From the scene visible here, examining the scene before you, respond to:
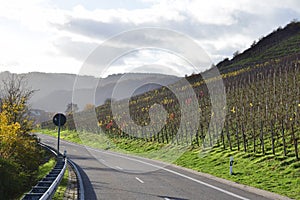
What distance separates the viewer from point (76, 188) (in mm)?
15102

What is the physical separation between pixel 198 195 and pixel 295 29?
9564cm

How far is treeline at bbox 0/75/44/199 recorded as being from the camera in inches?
782

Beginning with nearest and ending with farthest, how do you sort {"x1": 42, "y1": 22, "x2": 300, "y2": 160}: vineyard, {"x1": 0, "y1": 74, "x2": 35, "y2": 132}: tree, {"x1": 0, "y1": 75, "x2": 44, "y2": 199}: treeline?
1. {"x1": 0, "y1": 75, "x2": 44, "y2": 199}: treeline
2. {"x1": 42, "y1": 22, "x2": 300, "y2": 160}: vineyard
3. {"x1": 0, "y1": 74, "x2": 35, "y2": 132}: tree

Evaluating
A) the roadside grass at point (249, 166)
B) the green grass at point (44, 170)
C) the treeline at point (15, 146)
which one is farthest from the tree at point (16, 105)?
the roadside grass at point (249, 166)

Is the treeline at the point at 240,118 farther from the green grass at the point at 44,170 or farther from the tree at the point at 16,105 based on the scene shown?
the green grass at the point at 44,170

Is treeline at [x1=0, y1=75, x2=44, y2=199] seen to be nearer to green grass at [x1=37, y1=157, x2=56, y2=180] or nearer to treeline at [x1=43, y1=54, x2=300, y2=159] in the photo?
green grass at [x1=37, y1=157, x2=56, y2=180]

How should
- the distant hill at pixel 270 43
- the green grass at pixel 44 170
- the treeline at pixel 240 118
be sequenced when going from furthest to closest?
the distant hill at pixel 270 43
the treeline at pixel 240 118
the green grass at pixel 44 170

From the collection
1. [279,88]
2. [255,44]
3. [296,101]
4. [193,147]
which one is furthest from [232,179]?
[255,44]

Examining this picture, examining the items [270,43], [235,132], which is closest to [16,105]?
[235,132]

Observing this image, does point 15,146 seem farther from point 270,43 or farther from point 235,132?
point 270,43

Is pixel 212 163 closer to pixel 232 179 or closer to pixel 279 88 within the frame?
pixel 232 179

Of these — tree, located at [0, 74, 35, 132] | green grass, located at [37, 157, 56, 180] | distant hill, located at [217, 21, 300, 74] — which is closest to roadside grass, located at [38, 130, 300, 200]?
green grass, located at [37, 157, 56, 180]

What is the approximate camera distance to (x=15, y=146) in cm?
2728

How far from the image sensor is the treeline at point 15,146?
65.2ft
